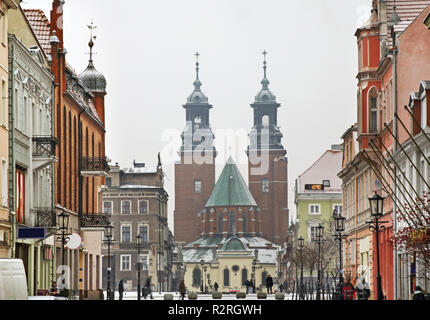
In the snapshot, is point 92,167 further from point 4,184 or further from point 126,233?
point 126,233

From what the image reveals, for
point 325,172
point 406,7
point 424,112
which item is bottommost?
point 424,112

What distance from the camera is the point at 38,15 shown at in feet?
178

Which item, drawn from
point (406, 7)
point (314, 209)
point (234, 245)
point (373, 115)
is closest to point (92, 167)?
point (373, 115)

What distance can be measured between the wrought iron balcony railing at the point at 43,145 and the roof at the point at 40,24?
33.4ft

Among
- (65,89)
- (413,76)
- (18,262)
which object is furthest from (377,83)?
(18,262)

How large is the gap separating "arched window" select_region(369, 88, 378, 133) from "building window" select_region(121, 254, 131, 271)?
7939cm

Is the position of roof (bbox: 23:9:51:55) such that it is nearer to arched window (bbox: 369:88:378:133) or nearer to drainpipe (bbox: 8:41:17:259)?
drainpipe (bbox: 8:41:17:259)

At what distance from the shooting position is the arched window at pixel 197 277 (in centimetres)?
19193

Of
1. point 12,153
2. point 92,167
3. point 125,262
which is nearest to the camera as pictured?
point 12,153

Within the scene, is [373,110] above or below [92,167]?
above

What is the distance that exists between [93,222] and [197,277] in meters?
137

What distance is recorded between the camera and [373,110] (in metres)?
52.5

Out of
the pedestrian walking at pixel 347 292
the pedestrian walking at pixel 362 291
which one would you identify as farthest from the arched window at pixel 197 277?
the pedestrian walking at pixel 362 291
